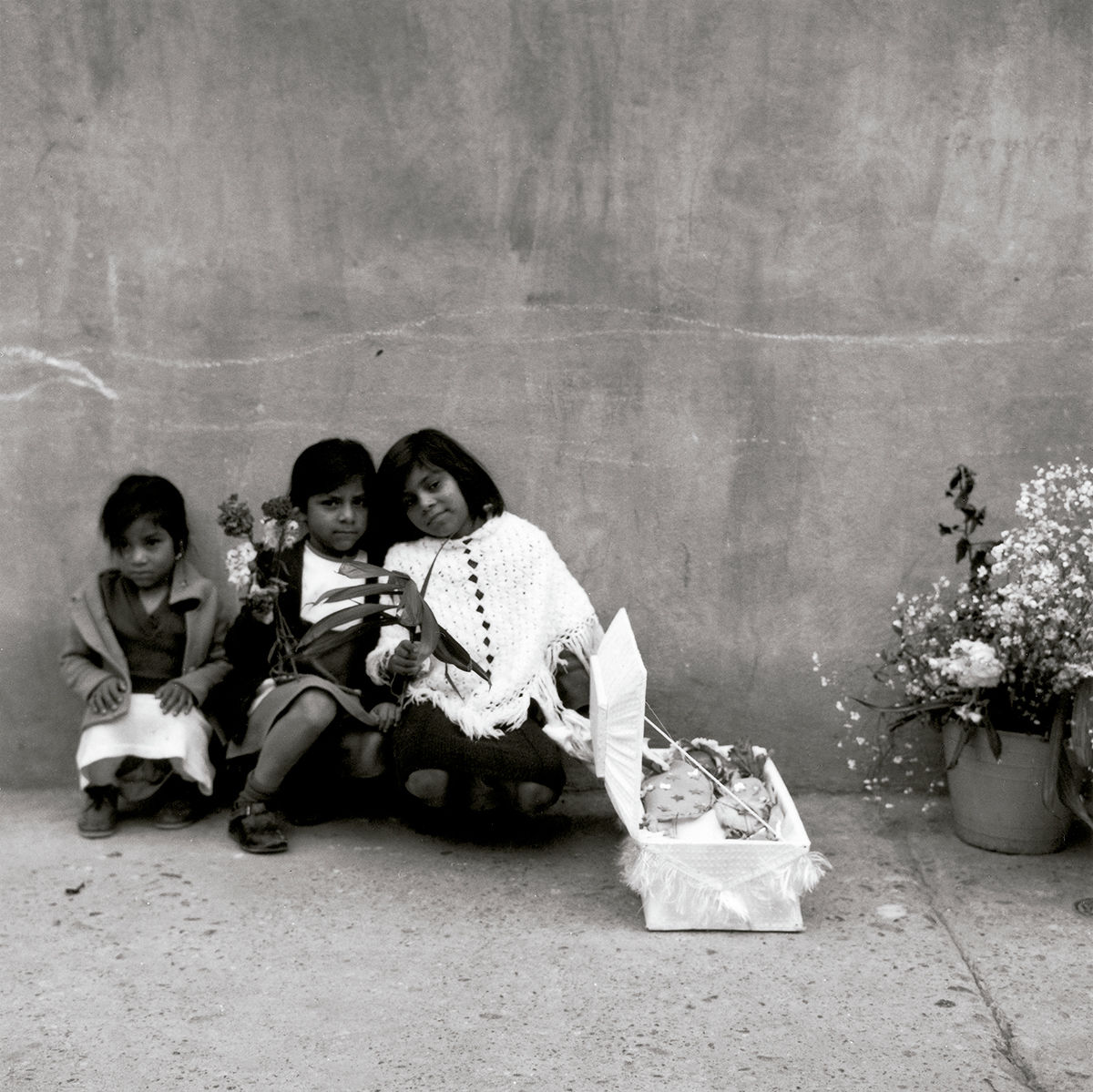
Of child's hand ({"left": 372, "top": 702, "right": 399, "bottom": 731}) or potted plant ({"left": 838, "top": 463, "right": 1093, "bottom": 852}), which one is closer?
potted plant ({"left": 838, "top": 463, "right": 1093, "bottom": 852})

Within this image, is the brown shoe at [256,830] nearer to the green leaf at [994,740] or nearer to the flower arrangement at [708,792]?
the flower arrangement at [708,792]

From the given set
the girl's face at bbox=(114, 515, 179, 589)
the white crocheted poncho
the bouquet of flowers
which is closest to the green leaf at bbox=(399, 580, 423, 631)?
the white crocheted poncho

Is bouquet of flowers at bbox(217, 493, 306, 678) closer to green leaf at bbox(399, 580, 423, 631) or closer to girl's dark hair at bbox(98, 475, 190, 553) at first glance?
girl's dark hair at bbox(98, 475, 190, 553)

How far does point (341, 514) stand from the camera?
3.42 meters

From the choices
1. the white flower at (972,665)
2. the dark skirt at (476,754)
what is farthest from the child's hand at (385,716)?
the white flower at (972,665)

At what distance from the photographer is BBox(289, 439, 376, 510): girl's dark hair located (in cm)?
339

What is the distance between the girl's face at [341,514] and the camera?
3414mm

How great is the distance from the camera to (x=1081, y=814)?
10.0 ft

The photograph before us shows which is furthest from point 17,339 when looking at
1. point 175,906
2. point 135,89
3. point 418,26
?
point 175,906

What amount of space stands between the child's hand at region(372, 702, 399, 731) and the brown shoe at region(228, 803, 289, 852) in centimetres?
37

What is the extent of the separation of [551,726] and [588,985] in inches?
29.0

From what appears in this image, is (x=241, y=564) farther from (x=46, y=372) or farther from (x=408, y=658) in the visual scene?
(x=46, y=372)

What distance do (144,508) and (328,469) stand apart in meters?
0.52

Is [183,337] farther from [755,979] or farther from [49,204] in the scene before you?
[755,979]
